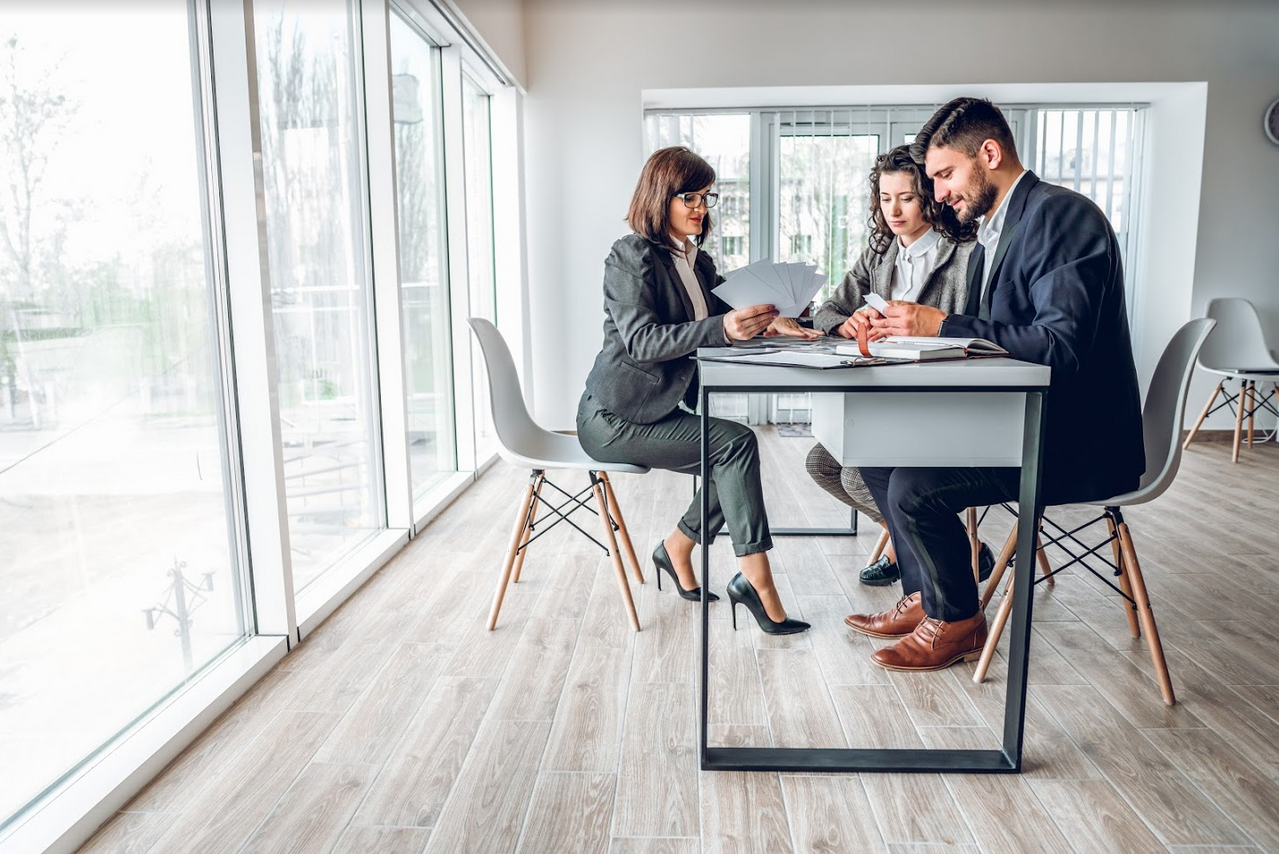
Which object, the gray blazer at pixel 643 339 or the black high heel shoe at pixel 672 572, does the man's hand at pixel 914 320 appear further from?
the black high heel shoe at pixel 672 572

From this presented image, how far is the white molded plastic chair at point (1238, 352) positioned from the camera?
15.7ft

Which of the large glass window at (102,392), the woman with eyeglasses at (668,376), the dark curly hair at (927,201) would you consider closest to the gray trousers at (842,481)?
the woman with eyeglasses at (668,376)

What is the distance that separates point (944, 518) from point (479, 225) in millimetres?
3365

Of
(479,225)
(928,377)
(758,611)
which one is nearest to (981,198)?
(928,377)

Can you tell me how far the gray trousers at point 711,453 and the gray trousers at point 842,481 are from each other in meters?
0.49

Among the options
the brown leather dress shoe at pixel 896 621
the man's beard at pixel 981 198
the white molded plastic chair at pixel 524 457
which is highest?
the man's beard at pixel 981 198

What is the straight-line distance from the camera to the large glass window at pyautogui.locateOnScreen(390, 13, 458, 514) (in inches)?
132

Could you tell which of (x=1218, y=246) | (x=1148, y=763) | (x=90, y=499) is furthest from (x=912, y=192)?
(x=1218, y=246)

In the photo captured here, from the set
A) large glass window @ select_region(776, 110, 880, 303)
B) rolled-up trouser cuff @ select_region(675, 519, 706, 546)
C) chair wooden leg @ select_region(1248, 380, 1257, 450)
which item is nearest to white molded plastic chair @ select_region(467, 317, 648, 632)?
rolled-up trouser cuff @ select_region(675, 519, 706, 546)

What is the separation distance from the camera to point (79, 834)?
4.67ft

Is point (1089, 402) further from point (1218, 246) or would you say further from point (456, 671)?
point (1218, 246)

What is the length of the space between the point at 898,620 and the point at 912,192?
1.15 meters

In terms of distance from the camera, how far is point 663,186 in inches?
91.2

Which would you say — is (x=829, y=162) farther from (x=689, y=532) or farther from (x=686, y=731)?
(x=686, y=731)
